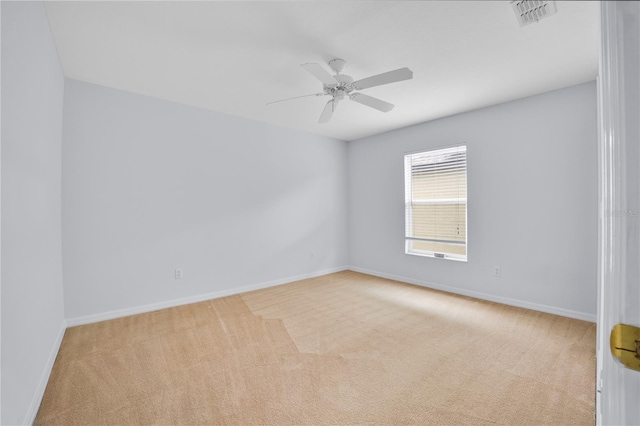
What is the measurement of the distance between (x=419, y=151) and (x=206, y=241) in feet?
10.6

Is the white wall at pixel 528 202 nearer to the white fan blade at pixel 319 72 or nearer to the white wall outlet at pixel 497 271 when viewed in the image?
the white wall outlet at pixel 497 271

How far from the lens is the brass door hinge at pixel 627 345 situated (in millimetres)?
426

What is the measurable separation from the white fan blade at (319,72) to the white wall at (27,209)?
1584 millimetres

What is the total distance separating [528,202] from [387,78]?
2.22m

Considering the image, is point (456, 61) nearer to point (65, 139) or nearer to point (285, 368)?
point (285, 368)

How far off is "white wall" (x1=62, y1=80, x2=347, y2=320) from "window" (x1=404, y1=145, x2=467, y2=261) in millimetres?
1578

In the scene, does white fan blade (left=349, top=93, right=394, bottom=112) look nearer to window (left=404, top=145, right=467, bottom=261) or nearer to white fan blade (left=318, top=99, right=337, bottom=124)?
white fan blade (left=318, top=99, right=337, bottom=124)

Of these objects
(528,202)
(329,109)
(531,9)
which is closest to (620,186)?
(531,9)

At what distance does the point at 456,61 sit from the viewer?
7.75ft

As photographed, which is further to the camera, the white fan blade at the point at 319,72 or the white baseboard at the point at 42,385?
the white fan blade at the point at 319,72

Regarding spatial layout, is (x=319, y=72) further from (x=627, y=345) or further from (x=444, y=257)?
(x=444, y=257)

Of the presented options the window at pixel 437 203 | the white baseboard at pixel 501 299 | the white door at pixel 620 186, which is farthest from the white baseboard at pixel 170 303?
A: the white door at pixel 620 186

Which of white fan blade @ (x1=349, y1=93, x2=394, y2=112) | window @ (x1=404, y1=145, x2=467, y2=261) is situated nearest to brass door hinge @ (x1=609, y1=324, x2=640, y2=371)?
white fan blade @ (x1=349, y1=93, x2=394, y2=112)

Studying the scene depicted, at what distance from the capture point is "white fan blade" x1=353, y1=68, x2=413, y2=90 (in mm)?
2080
